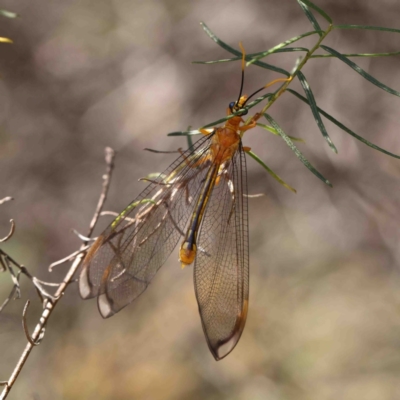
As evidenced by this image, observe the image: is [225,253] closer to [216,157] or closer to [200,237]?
[200,237]

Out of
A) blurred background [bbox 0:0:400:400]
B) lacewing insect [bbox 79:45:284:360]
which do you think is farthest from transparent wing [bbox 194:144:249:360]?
blurred background [bbox 0:0:400:400]

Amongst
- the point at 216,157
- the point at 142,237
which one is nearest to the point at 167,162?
the point at 216,157

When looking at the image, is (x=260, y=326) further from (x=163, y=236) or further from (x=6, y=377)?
(x=163, y=236)

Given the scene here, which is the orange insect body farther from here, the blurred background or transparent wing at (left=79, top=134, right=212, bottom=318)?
the blurred background

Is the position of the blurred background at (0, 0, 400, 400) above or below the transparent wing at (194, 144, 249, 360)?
below

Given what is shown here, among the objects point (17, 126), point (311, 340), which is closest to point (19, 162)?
point (17, 126)

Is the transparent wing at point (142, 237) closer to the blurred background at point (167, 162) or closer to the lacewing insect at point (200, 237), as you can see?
the lacewing insect at point (200, 237)
